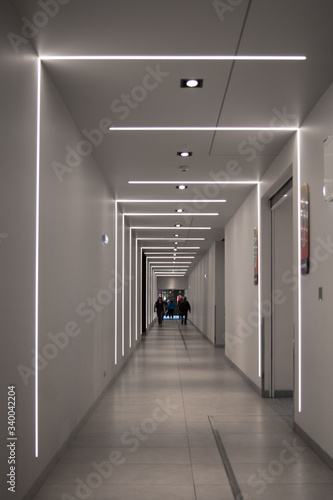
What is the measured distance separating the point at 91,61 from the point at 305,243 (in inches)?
112

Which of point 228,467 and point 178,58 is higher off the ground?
point 178,58

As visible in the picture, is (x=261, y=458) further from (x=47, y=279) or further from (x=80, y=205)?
(x=80, y=205)

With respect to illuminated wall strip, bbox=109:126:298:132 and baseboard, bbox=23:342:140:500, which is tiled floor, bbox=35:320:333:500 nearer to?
baseboard, bbox=23:342:140:500

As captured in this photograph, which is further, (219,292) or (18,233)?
(219,292)

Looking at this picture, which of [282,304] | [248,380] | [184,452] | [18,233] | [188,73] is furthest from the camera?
[248,380]

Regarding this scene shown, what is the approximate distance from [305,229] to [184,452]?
8.43 feet

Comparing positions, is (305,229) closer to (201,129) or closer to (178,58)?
(201,129)

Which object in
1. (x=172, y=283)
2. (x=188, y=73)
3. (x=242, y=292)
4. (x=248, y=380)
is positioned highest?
(x=188, y=73)

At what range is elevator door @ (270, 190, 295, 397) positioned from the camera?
8.84 metres

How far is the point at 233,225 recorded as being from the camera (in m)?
12.9

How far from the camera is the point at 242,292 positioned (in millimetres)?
11266

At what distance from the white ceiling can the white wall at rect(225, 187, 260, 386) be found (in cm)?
226

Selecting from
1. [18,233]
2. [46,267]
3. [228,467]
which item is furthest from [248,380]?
[18,233]

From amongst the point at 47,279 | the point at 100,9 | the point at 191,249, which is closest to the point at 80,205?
the point at 47,279
